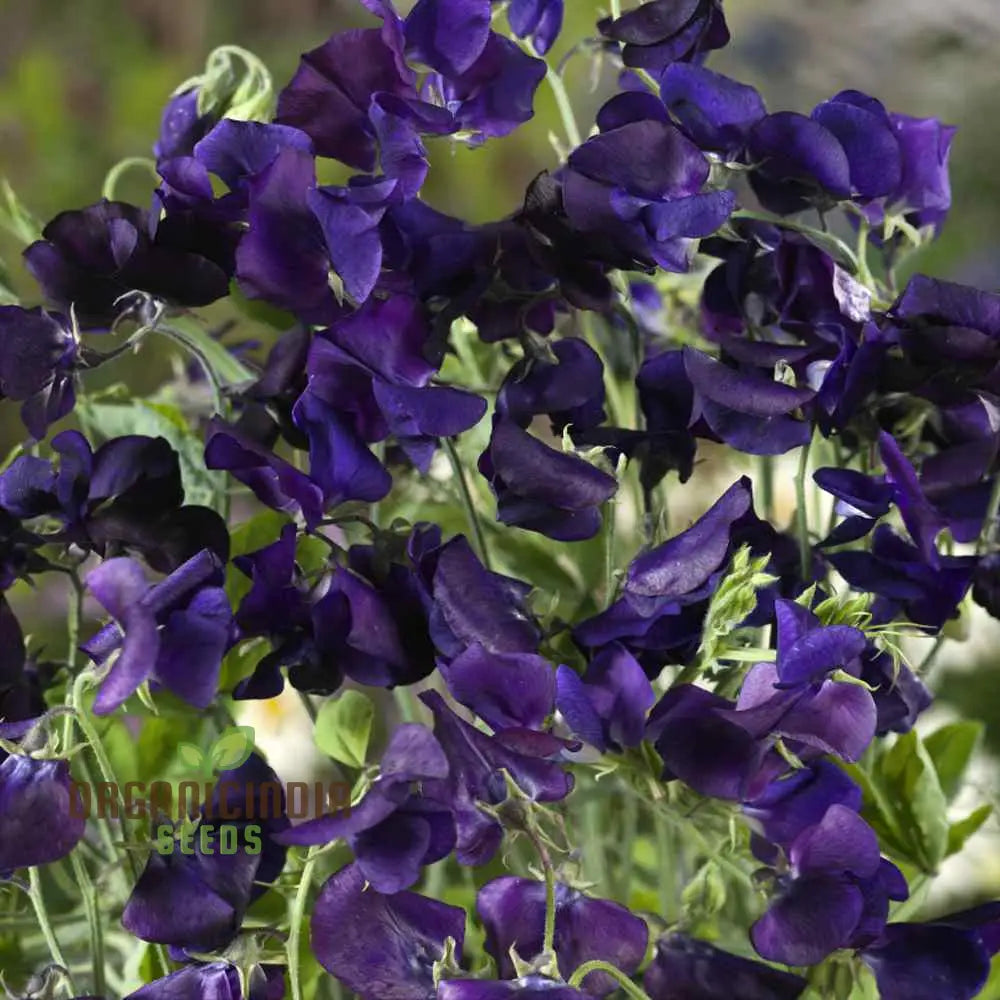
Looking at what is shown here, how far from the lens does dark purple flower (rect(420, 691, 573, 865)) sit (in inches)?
13.2

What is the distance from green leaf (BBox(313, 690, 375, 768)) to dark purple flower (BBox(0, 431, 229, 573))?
0.06 m

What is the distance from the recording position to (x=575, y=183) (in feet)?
1.16

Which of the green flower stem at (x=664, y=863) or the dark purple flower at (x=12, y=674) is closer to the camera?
the dark purple flower at (x=12, y=674)

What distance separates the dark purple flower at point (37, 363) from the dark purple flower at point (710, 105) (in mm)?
176

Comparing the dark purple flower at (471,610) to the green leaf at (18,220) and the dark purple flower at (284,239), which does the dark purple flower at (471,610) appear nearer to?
the dark purple flower at (284,239)

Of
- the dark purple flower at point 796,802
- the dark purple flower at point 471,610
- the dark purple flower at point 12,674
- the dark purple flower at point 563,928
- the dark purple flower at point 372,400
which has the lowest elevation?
the dark purple flower at point 563,928

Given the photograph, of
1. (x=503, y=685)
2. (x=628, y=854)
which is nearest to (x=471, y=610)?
(x=503, y=685)

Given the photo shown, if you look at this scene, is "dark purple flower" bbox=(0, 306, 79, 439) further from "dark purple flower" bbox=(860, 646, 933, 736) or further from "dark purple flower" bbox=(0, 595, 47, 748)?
"dark purple flower" bbox=(860, 646, 933, 736)

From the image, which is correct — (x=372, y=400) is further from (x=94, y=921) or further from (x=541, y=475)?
(x=94, y=921)

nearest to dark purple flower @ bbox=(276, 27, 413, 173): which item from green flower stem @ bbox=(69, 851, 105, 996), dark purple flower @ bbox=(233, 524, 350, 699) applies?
dark purple flower @ bbox=(233, 524, 350, 699)

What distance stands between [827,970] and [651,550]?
0.14m

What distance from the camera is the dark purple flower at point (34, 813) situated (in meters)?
0.34

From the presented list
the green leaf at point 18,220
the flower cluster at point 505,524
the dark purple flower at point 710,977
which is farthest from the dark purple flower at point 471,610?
the green leaf at point 18,220

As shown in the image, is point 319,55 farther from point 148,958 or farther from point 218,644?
point 148,958
